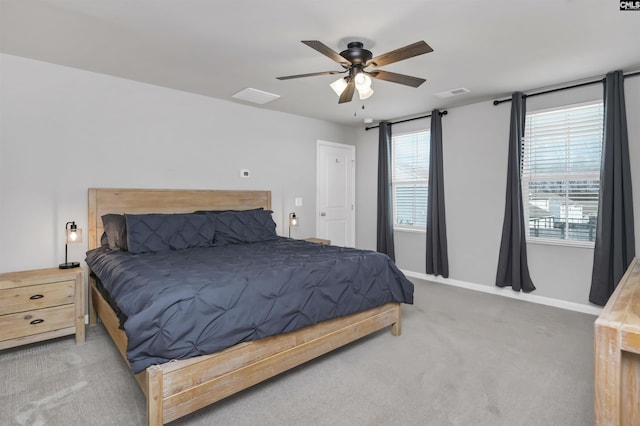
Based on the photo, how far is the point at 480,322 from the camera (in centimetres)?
330

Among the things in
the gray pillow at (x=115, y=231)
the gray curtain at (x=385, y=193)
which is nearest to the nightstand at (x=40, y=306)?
the gray pillow at (x=115, y=231)

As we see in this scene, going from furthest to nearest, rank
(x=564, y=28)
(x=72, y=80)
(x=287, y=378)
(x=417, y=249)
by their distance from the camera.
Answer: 1. (x=417, y=249)
2. (x=72, y=80)
3. (x=564, y=28)
4. (x=287, y=378)

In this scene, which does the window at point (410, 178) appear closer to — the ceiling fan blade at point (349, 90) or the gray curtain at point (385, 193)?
the gray curtain at point (385, 193)

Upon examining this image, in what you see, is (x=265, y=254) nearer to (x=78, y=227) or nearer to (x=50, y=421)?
(x=50, y=421)

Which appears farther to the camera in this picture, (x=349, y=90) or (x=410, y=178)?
(x=410, y=178)

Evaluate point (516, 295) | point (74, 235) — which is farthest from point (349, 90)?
point (516, 295)

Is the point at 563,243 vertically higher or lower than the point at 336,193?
lower

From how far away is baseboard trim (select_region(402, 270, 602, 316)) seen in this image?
11.8 feet

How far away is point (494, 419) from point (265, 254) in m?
1.93

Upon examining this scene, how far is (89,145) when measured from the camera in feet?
10.9

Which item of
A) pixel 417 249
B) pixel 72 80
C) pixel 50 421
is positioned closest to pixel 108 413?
pixel 50 421

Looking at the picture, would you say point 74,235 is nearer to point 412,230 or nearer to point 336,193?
point 336,193

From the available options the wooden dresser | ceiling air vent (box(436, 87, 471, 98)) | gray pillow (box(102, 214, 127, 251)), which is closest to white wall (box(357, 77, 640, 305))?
ceiling air vent (box(436, 87, 471, 98))

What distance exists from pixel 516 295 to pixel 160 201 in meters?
4.26
